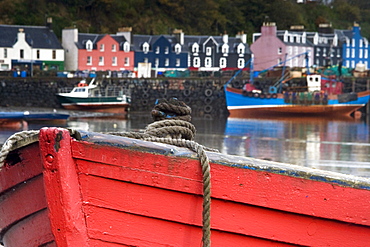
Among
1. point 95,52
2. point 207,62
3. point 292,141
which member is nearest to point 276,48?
point 207,62

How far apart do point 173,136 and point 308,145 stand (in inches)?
703

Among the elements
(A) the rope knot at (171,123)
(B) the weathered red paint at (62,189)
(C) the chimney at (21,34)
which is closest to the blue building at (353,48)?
(C) the chimney at (21,34)

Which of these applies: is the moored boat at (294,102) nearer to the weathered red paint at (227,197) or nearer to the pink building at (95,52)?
the pink building at (95,52)

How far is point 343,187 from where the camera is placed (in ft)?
12.5

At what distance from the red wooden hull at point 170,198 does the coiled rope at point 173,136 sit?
0.06m

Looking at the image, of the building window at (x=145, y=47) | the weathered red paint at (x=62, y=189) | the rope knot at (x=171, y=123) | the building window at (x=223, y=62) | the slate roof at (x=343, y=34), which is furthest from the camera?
the slate roof at (x=343, y=34)

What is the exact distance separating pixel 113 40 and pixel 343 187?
46568 mm

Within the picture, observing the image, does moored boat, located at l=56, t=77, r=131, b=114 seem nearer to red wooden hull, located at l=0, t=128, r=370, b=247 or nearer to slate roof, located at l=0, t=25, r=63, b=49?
slate roof, located at l=0, t=25, r=63, b=49

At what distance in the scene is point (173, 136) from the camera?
4.50m

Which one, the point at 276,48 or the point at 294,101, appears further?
the point at 276,48

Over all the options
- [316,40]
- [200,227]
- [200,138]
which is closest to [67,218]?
[200,227]

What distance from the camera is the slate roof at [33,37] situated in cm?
4550

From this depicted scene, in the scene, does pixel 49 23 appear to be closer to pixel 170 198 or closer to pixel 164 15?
pixel 164 15

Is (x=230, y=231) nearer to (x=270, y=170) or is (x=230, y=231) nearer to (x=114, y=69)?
(x=270, y=170)
